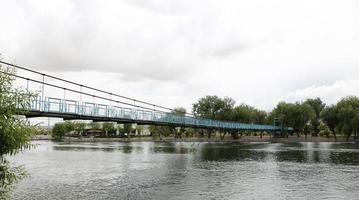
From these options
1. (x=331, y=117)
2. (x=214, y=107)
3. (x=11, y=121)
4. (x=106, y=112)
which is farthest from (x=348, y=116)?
(x=11, y=121)

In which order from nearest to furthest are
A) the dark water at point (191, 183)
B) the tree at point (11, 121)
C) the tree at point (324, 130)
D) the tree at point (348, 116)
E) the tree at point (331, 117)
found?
the tree at point (11, 121) → the dark water at point (191, 183) → the tree at point (348, 116) → the tree at point (331, 117) → the tree at point (324, 130)

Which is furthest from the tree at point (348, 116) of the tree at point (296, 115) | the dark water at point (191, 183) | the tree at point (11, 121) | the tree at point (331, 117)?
the tree at point (11, 121)

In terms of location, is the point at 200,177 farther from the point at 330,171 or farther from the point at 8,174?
the point at 8,174

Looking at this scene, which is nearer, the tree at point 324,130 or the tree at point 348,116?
the tree at point 348,116

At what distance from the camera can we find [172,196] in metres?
31.3

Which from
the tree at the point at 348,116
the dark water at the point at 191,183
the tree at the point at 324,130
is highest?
the tree at the point at 348,116

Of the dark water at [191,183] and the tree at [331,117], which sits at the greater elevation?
the tree at [331,117]

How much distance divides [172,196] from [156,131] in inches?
6290

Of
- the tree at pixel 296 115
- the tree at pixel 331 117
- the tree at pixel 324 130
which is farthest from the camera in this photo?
the tree at pixel 324 130

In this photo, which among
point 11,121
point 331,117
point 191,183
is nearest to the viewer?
point 11,121

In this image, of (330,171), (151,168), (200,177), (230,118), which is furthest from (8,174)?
(230,118)

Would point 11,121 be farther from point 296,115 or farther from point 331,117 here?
point 296,115

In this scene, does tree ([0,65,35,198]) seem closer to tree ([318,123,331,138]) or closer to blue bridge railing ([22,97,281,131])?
blue bridge railing ([22,97,281,131])

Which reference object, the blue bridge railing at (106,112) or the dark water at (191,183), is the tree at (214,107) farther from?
the dark water at (191,183)
